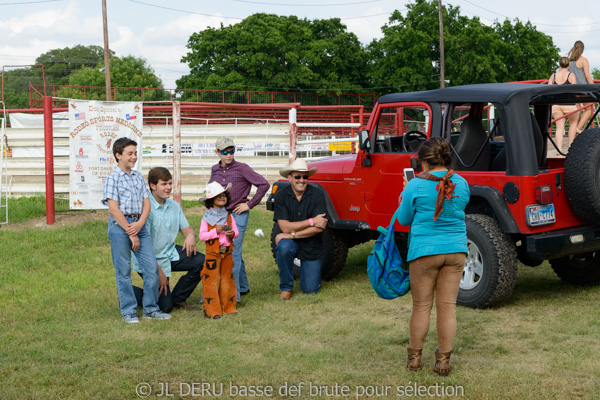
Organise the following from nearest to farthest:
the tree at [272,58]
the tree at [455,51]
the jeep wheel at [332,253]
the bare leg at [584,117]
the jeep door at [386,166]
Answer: the jeep door at [386,166] → the jeep wheel at [332,253] → the bare leg at [584,117] → the tree at [455,51] → the tree at [272,58]

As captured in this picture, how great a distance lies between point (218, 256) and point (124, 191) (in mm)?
1107

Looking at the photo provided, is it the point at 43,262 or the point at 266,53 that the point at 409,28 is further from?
the point at 43,262

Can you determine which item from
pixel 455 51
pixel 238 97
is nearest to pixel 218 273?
pixel 238 97

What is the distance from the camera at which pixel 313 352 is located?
5.73 m

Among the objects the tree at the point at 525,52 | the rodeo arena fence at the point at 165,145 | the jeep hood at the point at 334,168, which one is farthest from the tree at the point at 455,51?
the jeep hood at the point at 334,168


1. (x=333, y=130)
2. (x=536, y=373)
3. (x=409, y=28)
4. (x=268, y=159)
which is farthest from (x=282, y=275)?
(x=409, y=28)

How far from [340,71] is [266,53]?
657 cm

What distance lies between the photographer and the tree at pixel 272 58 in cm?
6038

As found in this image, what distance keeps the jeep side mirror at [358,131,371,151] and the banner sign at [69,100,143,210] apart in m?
5.26

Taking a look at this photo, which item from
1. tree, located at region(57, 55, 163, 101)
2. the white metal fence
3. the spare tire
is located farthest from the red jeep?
tree, located at region(57, 55, 163, 101)

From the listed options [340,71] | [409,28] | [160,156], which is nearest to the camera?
[160,156]

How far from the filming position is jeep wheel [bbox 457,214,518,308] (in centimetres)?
674

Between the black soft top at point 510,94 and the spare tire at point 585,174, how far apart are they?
587 mm

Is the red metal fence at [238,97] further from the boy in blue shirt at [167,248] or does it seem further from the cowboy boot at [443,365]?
the cowboy boot at [443,365]
